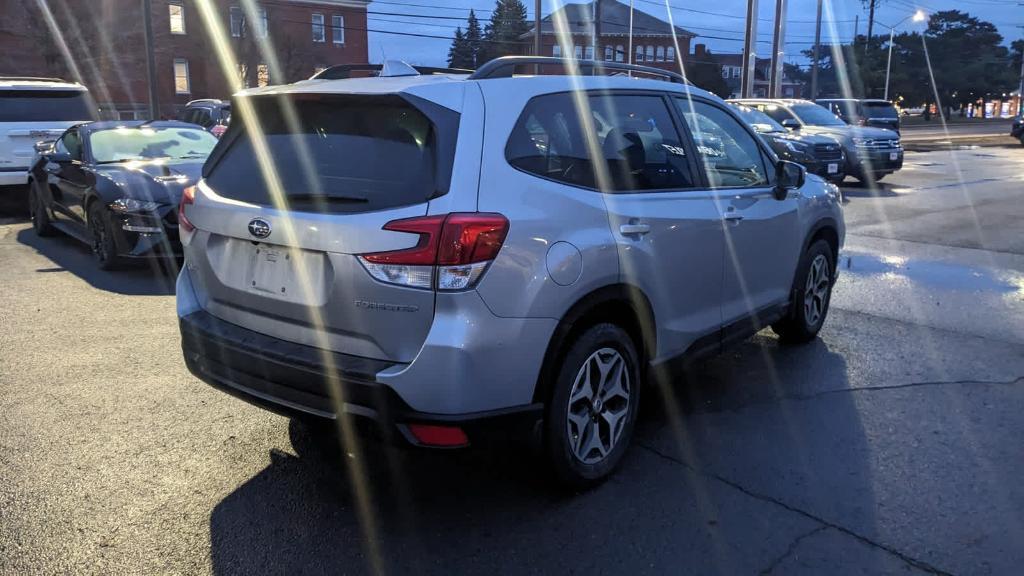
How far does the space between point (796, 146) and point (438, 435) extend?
1517cm

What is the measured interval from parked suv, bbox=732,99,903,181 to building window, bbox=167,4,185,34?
39101 mm

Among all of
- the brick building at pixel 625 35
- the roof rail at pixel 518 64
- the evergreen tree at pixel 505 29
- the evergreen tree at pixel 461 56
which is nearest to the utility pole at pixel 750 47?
the roof rail at pixel 518 64

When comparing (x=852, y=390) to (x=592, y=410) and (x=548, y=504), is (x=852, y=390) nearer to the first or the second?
(x=592, y=410)

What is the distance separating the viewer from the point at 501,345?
3045mm

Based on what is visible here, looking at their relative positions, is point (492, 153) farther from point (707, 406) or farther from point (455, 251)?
point (707, 406)

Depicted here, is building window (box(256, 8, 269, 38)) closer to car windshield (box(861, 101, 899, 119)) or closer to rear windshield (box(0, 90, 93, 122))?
car windshield (box(861, 101, 899, 119))

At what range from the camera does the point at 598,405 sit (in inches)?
143

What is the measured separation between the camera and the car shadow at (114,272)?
7.55m

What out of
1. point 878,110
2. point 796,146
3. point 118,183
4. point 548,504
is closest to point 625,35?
point 878,110

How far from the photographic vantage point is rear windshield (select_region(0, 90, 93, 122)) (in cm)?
1230

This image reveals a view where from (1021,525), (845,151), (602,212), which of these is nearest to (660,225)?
(602,212)

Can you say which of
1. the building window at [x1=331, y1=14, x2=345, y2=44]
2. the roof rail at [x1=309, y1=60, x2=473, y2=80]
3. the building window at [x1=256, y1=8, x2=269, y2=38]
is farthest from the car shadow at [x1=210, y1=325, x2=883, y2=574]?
the building window at [x1=331, y1=14, x2=345, y2=44]

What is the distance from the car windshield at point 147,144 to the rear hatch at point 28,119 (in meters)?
3.36

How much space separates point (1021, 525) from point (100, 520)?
12.1 feet
